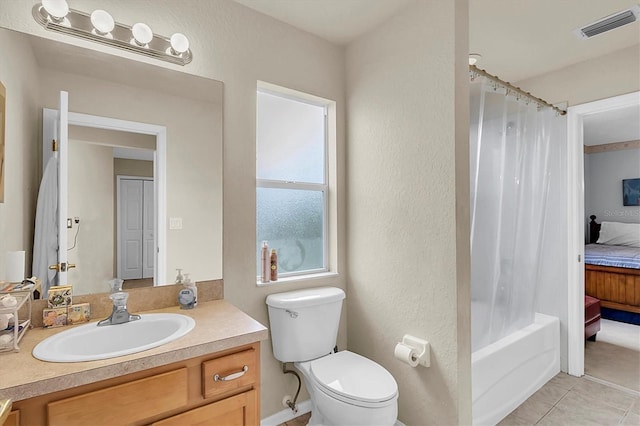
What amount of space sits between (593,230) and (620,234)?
1.57 feet

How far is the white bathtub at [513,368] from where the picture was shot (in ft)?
6.35

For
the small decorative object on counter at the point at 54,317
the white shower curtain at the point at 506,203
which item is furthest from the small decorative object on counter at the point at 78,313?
the white shower curtain at the point at 506,203

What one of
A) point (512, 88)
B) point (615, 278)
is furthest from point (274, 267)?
point (615, 278)

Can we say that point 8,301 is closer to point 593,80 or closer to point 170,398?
point 170,398

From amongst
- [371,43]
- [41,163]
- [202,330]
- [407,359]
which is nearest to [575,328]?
[407,359]

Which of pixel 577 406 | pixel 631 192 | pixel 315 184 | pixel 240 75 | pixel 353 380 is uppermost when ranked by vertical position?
pixel 240 75

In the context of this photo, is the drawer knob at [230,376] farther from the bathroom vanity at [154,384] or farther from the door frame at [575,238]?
the door frame at [575,238]

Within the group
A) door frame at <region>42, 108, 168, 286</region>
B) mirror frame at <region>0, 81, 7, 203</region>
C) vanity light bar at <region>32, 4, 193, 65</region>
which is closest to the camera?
mirror frame at <region>0, 81, 7, 203</region>

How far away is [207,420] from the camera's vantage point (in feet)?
3.85

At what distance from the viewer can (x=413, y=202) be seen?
1.88 m

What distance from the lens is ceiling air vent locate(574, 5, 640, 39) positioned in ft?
6.29

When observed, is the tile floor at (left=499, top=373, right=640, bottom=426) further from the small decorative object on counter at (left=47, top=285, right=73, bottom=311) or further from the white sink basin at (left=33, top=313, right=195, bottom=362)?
the small decorative object on counter at (left=47, top=285, right=73, bottom=311)

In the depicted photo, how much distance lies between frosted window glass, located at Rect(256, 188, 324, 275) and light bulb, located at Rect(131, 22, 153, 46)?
98 centimetres

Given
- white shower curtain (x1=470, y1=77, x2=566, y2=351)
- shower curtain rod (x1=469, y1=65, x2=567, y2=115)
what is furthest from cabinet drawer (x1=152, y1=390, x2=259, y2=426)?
shower curtain rod (x1=469, y1=65, x2=567, y2=115)
